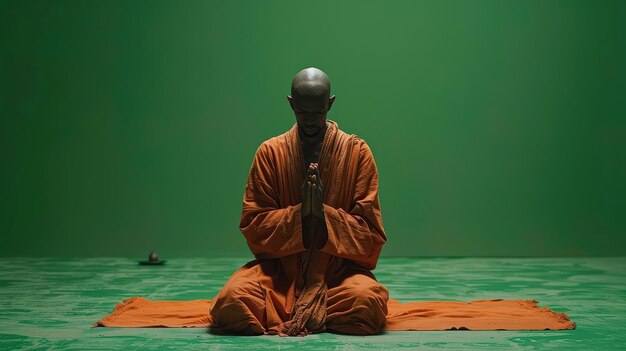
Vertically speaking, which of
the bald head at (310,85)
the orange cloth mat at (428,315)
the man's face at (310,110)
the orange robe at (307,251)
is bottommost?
the orange cloth mat at (428,315)

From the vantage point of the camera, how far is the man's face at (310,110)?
4039 mm

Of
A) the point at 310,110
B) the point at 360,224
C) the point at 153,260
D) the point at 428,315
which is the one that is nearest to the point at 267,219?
the point at 360,224

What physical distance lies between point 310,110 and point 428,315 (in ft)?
3.87

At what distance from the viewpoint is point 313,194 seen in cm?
401

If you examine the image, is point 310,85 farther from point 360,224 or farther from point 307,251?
point 307,251

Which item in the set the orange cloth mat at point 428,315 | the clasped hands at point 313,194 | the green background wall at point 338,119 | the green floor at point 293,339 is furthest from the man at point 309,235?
the green background wall at point 338,119

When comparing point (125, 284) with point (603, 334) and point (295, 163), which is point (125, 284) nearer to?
point (295, 163)

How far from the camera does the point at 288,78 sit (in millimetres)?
7953

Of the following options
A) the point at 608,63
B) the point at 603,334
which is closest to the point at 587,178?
the point at 608,63

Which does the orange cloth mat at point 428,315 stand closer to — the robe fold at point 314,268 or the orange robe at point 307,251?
the robe fold at point 314,268

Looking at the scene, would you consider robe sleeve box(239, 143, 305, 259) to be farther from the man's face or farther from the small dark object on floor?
the small dark object on floor

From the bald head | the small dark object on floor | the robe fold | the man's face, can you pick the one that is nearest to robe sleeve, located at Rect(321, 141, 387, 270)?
the robe fold

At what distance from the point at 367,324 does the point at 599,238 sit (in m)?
4.63

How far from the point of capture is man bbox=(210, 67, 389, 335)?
3.91 metres
